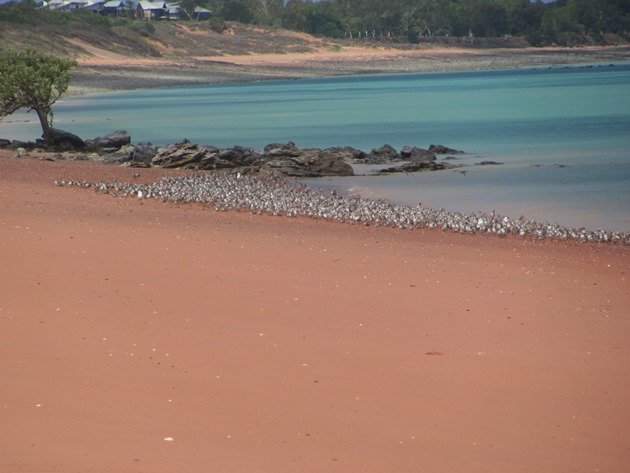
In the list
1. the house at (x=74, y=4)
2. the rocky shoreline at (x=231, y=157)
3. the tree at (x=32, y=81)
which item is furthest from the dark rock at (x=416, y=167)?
the house at (x=74, y=4)

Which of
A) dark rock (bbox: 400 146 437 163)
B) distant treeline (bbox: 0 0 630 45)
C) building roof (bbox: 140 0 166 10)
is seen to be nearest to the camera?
dark rock (bbox: 400 146 437 163)

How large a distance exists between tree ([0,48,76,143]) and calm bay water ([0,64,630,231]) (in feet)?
19.7

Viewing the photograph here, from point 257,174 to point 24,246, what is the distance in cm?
1017

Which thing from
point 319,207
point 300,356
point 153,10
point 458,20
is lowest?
point 319,207

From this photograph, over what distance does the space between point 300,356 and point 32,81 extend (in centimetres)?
1865

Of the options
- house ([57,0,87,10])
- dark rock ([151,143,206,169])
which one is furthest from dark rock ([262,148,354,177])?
house ([57,0,87,10])

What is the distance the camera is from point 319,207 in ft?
44.8

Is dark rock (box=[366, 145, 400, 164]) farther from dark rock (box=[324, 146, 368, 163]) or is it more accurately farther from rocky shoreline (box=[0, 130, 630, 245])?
dark rock (box=[324, 146, 368, 163])

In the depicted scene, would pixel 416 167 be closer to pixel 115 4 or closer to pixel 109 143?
pixel 109 143

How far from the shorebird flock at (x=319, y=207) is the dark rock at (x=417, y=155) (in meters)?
6.39

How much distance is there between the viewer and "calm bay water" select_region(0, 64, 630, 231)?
59.3 feet

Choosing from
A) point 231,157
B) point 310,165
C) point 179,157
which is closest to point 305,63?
point 310,165

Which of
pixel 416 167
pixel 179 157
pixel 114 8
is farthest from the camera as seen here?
pixel 114 8

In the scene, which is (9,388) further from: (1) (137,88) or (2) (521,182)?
(1) (137,88)
